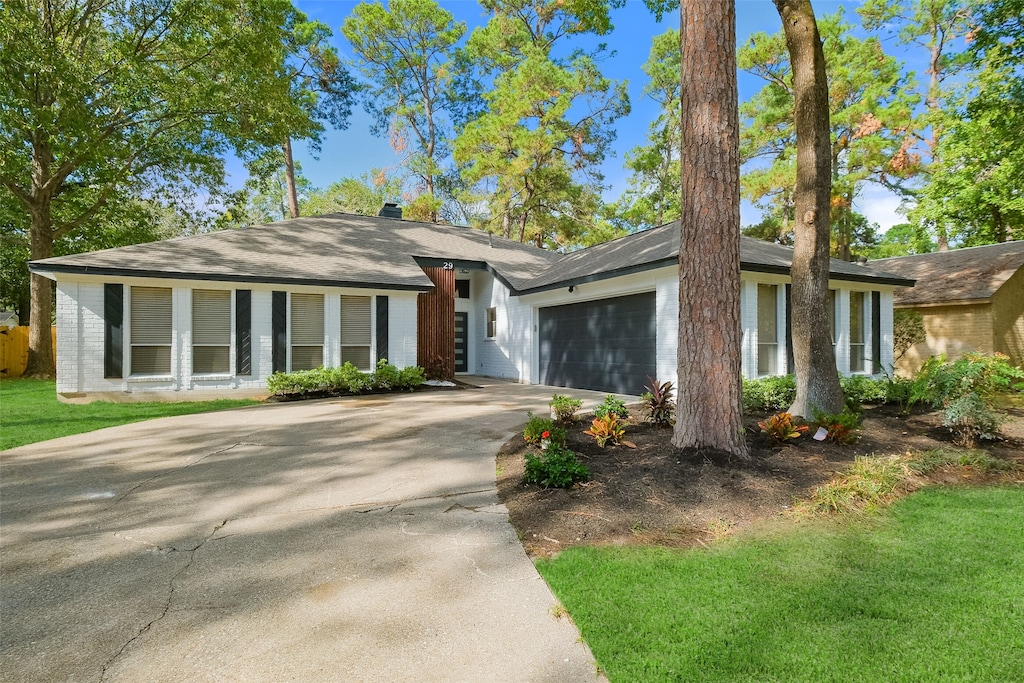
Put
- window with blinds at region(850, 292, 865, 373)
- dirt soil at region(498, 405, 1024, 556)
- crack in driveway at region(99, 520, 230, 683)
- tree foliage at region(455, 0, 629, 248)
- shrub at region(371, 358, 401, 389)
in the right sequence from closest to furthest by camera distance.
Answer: crack in driveway at region(99, 520, 230, 683)
dirt soil at region(498, 405, 1024, 556)
shrub at region(371, 358, 401, 389)
window with blinds at region(850, 292, 865, 373)
tree foliage at region(455, 0, 629, 248)

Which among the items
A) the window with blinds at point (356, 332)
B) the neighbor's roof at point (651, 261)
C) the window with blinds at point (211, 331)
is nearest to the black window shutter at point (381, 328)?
the window with blinds at point (356, 332)

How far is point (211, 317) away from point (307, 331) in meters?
1.97

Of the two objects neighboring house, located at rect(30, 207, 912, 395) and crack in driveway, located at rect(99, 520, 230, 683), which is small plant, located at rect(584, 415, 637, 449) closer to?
crack in driveway, located at rect(99, 520, 230, 683)

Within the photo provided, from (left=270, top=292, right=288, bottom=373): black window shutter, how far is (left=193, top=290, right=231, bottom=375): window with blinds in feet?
2.92

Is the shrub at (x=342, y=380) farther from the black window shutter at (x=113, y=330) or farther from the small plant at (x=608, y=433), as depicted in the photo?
the small plant at (x=608, y=433)

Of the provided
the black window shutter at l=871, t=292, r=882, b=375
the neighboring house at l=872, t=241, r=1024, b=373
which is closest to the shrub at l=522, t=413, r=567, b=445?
the black window shutter at l=871, t=292, r=882, b=375

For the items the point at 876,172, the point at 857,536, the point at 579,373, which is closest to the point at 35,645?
the point at 857,536

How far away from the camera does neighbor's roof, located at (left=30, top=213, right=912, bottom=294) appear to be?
10039mm

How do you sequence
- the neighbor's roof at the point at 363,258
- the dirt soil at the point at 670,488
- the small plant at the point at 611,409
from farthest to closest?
the neighbor's roof at the point at 363,258
the small plant at the point at 611,409
the dirt soil at the point at 670,488

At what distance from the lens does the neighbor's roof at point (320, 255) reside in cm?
1020

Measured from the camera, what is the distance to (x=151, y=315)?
10.3m

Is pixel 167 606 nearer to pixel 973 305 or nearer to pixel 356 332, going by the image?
pixel 356 332

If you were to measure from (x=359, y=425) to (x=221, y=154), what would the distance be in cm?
1594

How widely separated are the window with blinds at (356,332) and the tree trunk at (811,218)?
928 cm
